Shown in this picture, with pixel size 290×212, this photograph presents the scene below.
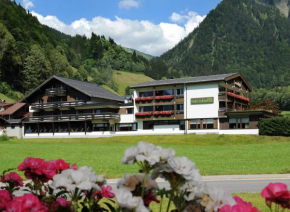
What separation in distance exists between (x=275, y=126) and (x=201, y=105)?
37.9 feet

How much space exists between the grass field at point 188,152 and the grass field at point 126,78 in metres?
97.5

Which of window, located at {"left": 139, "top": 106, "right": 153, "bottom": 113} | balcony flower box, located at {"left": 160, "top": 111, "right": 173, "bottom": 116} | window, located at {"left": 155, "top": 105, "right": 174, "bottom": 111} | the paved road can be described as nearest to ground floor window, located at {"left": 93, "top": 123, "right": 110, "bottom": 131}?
window, located at {"left": 139, "top": 106, "right": 153, "bottom": 113}

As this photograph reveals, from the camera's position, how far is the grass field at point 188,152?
2036 centimetres

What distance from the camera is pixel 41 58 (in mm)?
101500

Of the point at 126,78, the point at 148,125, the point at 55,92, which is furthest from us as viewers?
the point at 126,78

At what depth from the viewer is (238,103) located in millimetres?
56219

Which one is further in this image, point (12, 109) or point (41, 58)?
point (41, 58)

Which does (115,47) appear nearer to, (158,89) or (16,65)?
(16,65)

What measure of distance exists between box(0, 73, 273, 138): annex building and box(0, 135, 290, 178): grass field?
272 inches

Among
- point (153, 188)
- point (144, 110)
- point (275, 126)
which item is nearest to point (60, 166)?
point (153, 188)

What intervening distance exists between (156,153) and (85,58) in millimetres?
177262

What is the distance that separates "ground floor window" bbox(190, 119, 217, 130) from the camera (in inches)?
1961

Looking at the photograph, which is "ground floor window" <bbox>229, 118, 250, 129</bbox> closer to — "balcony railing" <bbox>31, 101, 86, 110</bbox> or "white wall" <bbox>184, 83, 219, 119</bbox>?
"white wall" <bbox>184, 83, 219, 119</bbox>

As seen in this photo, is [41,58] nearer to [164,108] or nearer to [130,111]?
[130,111]
